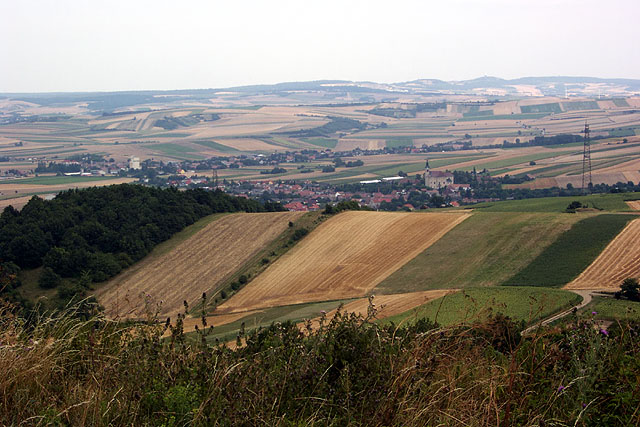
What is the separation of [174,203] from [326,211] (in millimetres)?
16181

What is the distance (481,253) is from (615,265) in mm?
9668

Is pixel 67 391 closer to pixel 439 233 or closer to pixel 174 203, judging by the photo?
pixel 439 233

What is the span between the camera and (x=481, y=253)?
1905 inches

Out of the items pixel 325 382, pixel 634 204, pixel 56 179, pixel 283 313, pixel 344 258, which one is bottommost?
pixel 56 179

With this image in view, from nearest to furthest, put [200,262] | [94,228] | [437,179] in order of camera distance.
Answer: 1. [200,262]
2. [94,228]
3. [437,179]

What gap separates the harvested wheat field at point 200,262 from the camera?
152 feet

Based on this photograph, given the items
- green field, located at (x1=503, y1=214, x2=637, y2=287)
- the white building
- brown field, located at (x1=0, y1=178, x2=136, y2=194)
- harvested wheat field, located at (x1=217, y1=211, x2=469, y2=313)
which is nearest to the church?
brown field, located at (x1=0, y1=178, x2=136, y2=194)

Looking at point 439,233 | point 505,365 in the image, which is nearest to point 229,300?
point 439,233

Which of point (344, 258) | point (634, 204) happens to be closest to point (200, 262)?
point (344, 258)

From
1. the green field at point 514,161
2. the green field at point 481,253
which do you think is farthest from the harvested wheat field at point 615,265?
Result: the green field at point 514,161

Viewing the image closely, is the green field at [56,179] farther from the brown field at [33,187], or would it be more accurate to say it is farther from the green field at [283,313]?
the green field at [283,313]

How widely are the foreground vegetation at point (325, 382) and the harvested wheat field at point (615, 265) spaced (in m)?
35.1

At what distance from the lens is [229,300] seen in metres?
45.6

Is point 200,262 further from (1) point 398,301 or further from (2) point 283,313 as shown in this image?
(1) point 398,301
